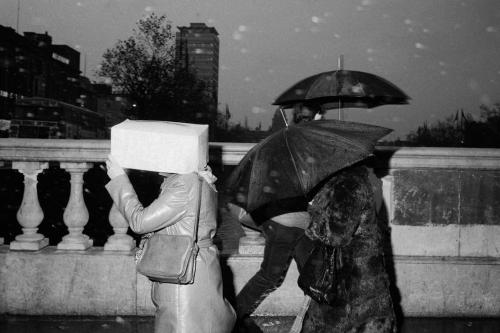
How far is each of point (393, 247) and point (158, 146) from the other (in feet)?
9.68

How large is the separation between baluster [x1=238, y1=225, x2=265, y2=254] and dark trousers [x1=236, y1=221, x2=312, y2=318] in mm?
715

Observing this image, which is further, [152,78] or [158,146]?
[152,78]

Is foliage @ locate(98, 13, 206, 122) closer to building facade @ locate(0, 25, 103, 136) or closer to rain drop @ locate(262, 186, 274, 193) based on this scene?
building facade @ locate(0, 25, 103, 136)

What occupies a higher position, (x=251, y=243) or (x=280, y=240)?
(x=280, y=240)

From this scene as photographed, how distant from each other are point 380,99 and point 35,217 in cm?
345

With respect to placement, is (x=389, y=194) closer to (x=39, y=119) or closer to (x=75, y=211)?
(x=75, y=211)

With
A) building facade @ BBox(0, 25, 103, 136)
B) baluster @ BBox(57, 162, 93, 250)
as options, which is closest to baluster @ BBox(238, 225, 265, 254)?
baluster @ BBox(57, 162, 93, 250)

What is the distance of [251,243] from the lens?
4891mm

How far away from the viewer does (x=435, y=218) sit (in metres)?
4.97

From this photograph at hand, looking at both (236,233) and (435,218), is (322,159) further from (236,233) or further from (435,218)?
(236,233)

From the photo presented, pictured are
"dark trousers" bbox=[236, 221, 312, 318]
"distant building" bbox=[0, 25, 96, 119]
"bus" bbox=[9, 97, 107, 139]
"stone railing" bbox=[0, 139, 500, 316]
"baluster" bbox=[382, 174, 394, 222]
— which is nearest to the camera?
"dark trousers" bbox=[236, 221, 312, 318]

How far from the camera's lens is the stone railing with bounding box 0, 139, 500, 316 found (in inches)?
189

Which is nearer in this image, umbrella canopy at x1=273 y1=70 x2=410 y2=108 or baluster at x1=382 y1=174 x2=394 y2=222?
umbrella canopy at x1=273 y1=70 x2=410 y2=108

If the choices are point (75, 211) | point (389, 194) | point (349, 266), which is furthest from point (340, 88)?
point (75, 211)
